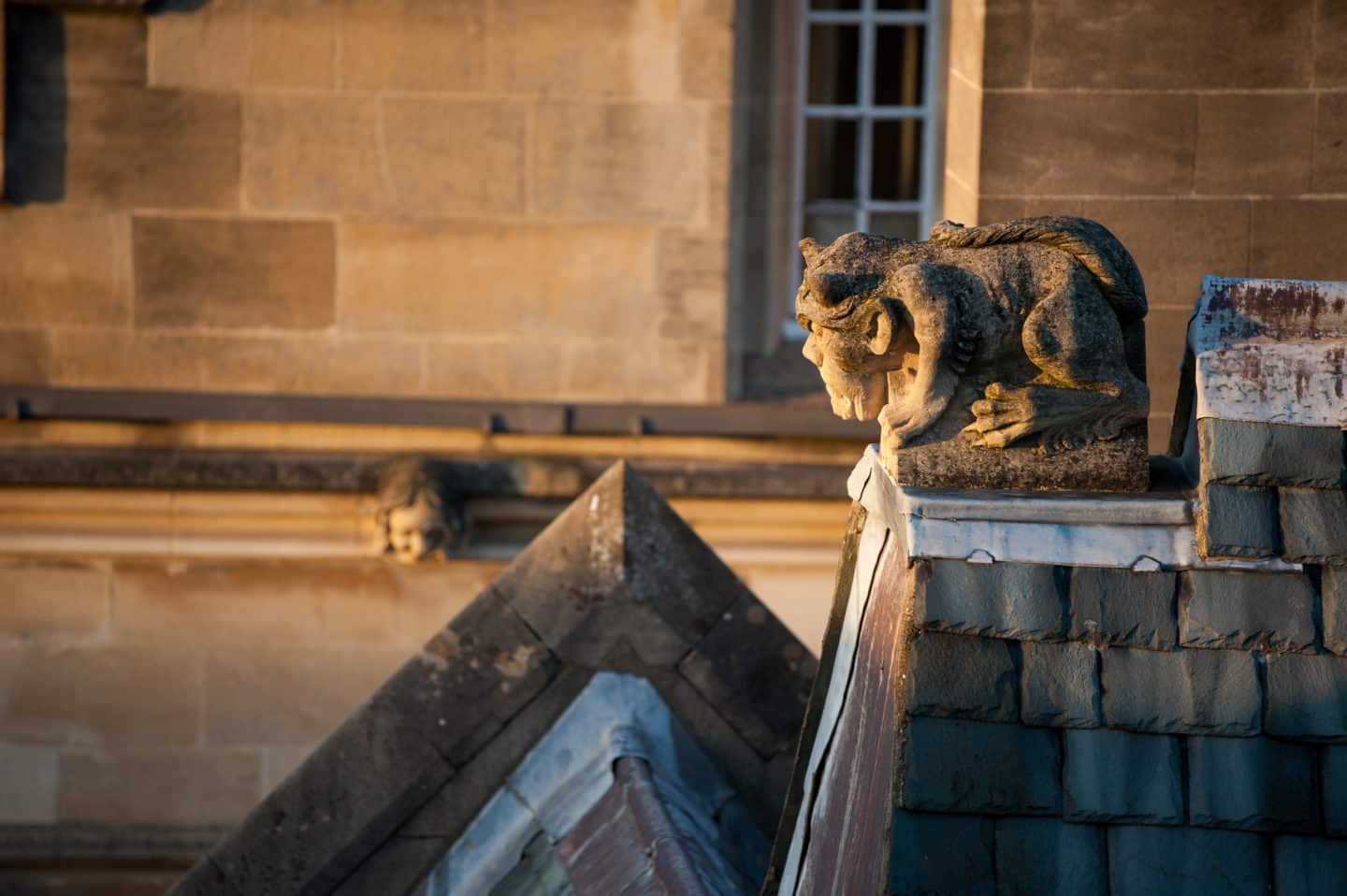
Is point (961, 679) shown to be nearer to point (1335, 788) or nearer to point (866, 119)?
point (1335, 788)

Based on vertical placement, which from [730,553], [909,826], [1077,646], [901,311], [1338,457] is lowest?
[730,553]

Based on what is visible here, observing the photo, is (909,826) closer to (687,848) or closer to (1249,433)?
(1249,433)

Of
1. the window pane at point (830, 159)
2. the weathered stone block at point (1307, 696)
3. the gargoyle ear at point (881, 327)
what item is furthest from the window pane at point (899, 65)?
the weathered stone block at point (1307, 696)

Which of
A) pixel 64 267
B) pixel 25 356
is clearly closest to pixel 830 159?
pixel 64 267

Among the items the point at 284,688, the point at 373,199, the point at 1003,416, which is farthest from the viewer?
the point at 284,688

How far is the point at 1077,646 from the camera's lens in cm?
265

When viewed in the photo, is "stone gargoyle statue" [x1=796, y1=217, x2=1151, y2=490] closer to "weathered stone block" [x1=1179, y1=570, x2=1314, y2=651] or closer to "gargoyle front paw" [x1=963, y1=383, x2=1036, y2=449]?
"gargoyle front paw" [x1=963, y1=383, x2=1036, y2=449]

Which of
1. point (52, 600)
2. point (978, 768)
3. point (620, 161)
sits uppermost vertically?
point (620, 161)

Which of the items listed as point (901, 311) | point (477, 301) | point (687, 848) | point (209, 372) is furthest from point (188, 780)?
point (901, 311)

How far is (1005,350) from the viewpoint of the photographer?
2830 mm

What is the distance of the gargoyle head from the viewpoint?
2842 mm

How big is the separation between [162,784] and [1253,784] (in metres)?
6.38

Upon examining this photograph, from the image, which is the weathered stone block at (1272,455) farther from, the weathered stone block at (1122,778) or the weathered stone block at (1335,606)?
the weathered stone block at (1122,778)

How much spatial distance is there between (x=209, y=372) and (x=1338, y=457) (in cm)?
583
